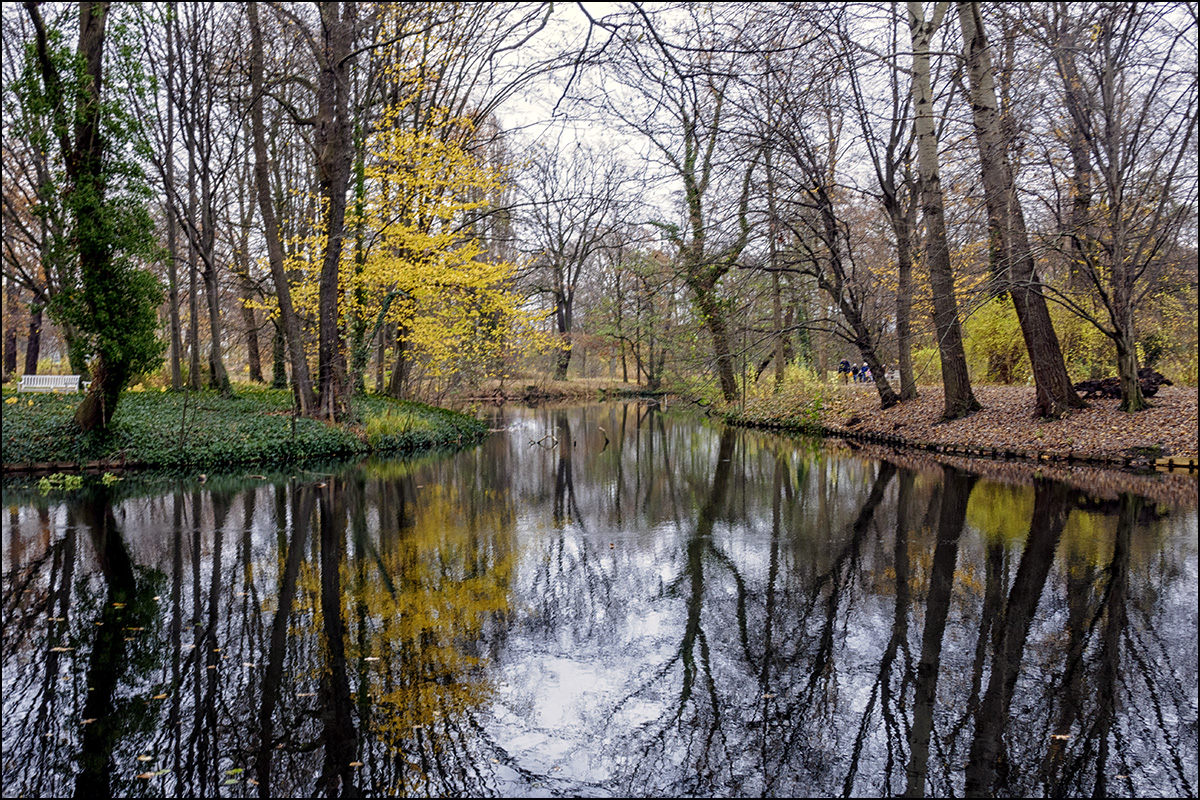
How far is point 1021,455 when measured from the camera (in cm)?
1407

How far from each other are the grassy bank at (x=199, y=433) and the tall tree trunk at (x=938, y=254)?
37.9 ft

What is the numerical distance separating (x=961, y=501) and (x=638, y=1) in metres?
7.92

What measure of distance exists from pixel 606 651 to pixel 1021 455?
12.0 meters

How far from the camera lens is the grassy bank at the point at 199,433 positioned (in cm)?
1366

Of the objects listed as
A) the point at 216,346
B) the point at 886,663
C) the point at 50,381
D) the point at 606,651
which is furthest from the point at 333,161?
the point at 886,663

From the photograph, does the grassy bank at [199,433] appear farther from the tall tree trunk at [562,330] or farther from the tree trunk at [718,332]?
the tall tree trunk at [562,330]

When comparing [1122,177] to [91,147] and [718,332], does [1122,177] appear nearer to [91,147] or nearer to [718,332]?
[718,332]

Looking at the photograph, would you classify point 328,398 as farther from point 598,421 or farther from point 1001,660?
point 1001,660

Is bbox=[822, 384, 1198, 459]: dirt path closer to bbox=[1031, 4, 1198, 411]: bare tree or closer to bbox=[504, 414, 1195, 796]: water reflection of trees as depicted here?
bbox=[1031, 4, 1198, 411]: bare tree

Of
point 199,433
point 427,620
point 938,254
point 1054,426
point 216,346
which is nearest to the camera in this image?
point 427,620

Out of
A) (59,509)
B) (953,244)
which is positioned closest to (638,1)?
(59,509)

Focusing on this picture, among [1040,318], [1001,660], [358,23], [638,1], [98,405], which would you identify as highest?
[358,23]

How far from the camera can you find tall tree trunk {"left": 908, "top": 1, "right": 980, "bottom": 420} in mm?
16156

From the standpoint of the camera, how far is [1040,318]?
14.8 m
